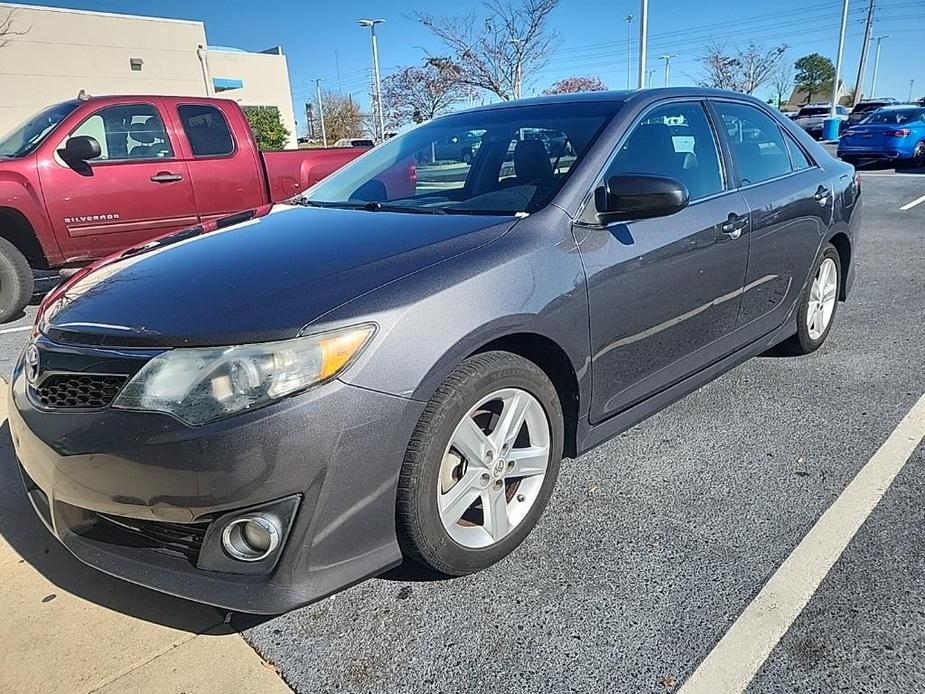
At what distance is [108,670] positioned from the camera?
2.02m

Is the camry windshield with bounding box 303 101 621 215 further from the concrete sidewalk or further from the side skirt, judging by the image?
the concrete sidewalk

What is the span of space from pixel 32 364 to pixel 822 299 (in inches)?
166

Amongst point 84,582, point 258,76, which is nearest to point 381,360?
point 84,582

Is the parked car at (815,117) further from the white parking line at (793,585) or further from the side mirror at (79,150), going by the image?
the white parking line at (793,585)

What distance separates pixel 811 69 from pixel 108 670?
85154 millimetres

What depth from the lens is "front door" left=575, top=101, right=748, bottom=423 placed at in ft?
8.57

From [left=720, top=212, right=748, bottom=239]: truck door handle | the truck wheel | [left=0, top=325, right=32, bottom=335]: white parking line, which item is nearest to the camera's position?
[left=720, top=212, right=748, bottom=239]: truck door handle

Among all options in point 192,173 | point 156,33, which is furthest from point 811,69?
point 192,173

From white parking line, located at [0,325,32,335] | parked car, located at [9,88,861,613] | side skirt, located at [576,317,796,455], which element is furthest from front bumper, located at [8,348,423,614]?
white parking line, located at [0,325,32,335]

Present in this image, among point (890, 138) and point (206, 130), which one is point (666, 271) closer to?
point (206, 130)

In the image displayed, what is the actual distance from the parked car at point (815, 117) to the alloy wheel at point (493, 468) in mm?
33083

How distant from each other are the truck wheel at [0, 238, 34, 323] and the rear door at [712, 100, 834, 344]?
18.9ft

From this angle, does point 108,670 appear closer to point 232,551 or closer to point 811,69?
point 232,551

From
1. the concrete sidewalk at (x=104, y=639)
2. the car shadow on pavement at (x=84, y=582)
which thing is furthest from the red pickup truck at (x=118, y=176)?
the concrete sidewalk at (x=104, y=639)
